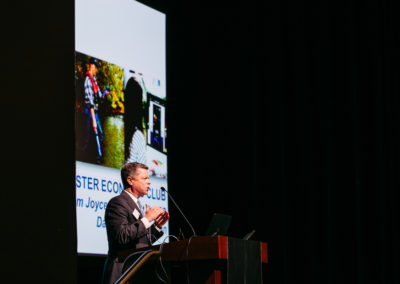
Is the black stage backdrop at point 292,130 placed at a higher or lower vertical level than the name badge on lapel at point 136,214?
higher

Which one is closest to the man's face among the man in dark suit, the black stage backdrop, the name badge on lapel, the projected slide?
the man in dark suit

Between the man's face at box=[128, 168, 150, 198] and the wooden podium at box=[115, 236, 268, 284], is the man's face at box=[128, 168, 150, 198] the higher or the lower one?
the higher one

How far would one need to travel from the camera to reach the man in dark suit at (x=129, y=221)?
9.70 ft

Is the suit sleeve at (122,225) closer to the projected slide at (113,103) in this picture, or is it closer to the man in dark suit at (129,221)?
the man in dark suit at (129,221)

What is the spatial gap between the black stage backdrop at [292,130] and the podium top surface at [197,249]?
2099 millimetres

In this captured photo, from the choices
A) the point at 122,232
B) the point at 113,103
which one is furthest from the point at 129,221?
the point at 113,103

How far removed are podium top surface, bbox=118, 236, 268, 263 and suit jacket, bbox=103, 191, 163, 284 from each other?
528 millimetres

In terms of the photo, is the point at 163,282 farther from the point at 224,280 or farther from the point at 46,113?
the point at 46,113

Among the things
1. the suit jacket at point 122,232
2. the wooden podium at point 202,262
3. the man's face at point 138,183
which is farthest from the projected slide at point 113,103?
the wooden podium at point 202,262

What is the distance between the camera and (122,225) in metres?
3.05

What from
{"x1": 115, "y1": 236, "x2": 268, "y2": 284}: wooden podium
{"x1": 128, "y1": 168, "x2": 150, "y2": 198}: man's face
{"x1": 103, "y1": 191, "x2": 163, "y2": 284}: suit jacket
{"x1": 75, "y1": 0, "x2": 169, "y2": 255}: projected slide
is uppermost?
{"x1": 75, "y1": 0, "x2": 169, "y2": 255}: projected slide

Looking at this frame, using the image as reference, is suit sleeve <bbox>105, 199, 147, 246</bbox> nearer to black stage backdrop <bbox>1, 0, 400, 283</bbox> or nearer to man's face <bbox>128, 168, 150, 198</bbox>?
man's face <bbox>128, 168, 150, 198</bbox>

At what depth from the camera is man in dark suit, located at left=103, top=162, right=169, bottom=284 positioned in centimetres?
296

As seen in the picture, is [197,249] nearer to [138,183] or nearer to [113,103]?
[138,183]
